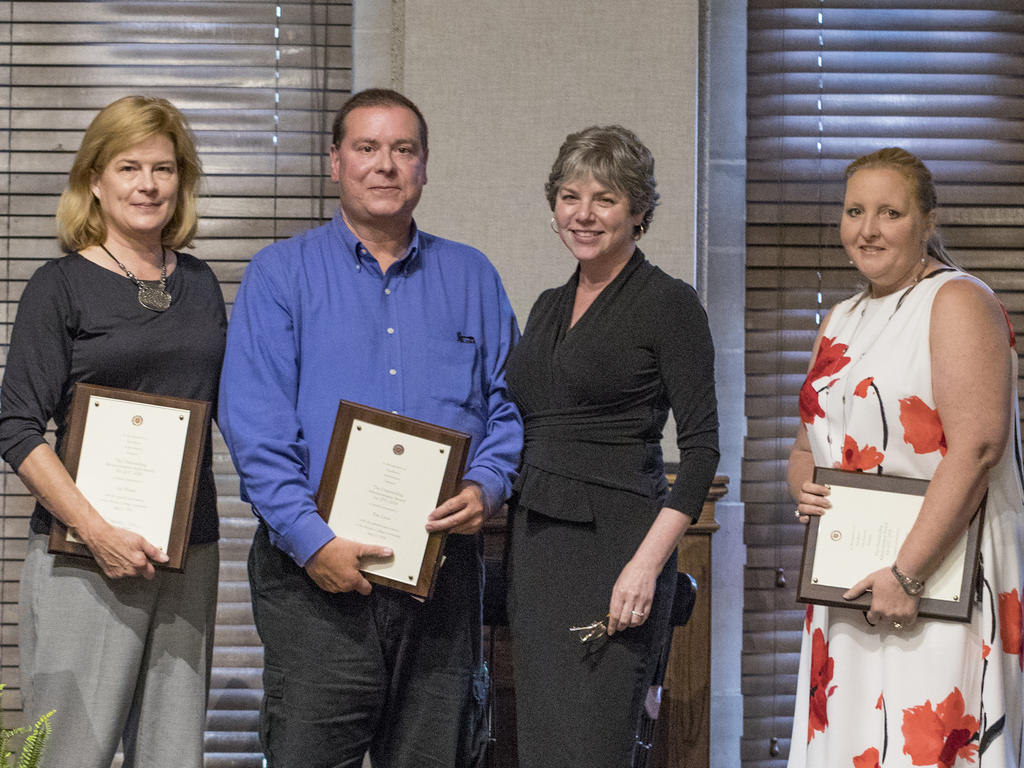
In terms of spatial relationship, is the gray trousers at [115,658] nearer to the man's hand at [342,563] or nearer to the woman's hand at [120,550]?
the woman's hand at [120,550]

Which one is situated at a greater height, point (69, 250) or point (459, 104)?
point (459, 104)

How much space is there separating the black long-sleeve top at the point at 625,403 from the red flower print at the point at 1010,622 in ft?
1.82

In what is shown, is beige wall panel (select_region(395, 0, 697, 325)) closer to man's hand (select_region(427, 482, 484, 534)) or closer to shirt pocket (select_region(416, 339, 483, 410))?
shirt pocket (select_region(416, 339, 483, 410))

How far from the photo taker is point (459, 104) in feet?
9.20

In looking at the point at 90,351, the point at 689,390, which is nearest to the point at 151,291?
the point at 90,351

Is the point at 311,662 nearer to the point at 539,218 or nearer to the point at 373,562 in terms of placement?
the point at 373,562

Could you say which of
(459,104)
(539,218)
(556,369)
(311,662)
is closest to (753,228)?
(539,218)

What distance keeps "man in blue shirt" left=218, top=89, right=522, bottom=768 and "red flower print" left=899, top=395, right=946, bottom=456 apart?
0.71m

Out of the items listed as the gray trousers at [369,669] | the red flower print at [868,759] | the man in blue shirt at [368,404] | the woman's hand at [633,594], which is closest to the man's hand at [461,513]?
the man in blue shirt at [368,404]

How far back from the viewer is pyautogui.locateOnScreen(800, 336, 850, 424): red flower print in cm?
199

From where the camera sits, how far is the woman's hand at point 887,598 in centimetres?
178

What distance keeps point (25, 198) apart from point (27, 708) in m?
1.55

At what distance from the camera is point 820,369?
2.03 meters

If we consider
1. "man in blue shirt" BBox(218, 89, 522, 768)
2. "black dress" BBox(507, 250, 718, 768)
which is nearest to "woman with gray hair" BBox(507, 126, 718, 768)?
"black dress" BBox(507, 250, 718, 768)
